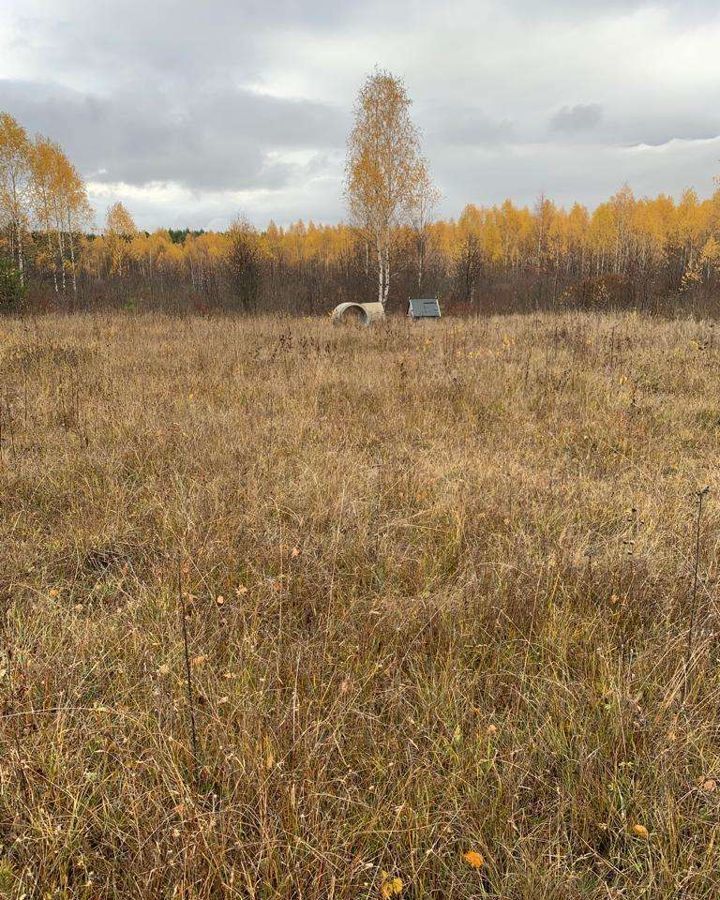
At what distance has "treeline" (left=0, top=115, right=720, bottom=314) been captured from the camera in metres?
18.4

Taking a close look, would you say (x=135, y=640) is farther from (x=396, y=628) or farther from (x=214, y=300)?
(x=214, y=300)

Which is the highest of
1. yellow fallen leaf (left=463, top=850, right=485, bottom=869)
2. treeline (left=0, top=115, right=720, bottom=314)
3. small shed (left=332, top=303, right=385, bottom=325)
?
treeline (left=0, top=115, right=720, bottom=314)

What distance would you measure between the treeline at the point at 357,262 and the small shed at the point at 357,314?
340cm

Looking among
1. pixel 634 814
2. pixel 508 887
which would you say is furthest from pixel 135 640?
pixel 634 814

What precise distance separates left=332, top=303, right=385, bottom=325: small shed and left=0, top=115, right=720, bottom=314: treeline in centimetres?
340

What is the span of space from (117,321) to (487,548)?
1202cm

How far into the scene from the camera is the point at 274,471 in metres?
3.96

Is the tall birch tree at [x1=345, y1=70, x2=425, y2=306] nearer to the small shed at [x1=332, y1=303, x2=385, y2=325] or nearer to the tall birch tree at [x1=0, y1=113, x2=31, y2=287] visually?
the small shed at [x1=332, y1=303, x2=385, y2=325]

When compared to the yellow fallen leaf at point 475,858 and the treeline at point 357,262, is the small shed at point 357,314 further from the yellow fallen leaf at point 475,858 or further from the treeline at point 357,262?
the yellow fallen leaf at point 475,858

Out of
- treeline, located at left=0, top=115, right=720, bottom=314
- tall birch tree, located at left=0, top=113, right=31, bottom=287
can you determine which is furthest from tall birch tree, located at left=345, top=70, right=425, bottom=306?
tall birch tree, located at left=0, top=113, right=31, bottom=287

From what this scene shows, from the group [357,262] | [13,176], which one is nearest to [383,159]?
[357,262]

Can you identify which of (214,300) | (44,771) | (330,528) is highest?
(214,300)

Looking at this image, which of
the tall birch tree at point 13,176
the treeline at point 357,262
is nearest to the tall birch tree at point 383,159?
the treeline at point 357,262

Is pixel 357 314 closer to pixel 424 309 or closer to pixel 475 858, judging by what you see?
pixel 424 309
